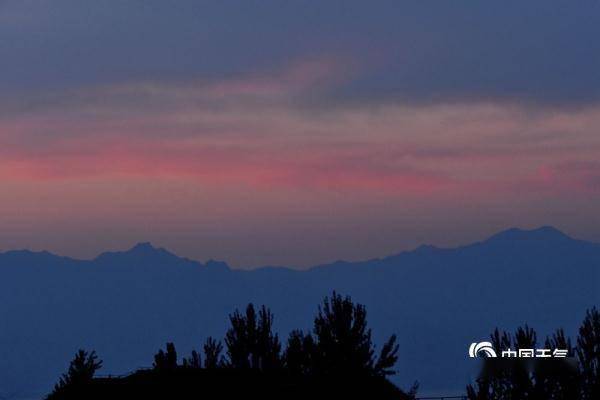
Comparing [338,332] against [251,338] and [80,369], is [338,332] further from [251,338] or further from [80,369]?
[80,369]

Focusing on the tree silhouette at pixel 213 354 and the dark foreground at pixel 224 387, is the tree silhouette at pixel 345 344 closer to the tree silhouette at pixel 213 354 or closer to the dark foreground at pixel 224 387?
the dark foreground at pixel 224 387

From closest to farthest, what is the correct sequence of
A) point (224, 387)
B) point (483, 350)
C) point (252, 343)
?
point (224, 387), point (483, 350), point (252, 343)

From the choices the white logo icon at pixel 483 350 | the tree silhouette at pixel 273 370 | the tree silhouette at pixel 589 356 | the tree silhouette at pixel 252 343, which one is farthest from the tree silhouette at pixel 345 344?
the tree silhouette at pixel 589 356

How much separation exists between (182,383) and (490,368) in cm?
2310

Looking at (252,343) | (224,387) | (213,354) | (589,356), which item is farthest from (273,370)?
(589,356)

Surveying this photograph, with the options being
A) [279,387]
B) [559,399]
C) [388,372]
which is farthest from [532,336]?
[279,387]

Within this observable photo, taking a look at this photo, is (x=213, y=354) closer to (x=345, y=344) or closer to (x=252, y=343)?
(x=252, y=343)

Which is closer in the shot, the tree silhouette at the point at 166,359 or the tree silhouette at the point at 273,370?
the tree silhouette at the point at 273,370

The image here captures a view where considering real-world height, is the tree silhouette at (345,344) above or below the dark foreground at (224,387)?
above

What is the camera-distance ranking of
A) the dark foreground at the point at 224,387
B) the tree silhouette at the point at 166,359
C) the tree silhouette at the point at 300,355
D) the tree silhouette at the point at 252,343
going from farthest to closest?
the tree silhouette at the point at 252,343 < the tree silhouette at the point at 300,355 < the tree silhouette at the point at 166,359 < the dark foreground at the point at 224,387

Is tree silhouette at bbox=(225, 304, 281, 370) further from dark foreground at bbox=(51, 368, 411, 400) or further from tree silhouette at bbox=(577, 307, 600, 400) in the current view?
tree silhouette at bbox=(577, 307, 600, 400)

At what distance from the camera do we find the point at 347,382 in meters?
72.9

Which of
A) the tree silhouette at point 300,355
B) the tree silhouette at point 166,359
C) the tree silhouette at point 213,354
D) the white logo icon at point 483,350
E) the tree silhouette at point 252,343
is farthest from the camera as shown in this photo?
the tree silhouette at point 213,354

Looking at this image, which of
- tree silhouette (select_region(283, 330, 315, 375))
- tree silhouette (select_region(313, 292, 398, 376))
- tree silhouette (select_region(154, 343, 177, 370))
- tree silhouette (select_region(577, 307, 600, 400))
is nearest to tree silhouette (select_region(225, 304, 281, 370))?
tree silhouette (select_region(283, 330, 315, 375))
